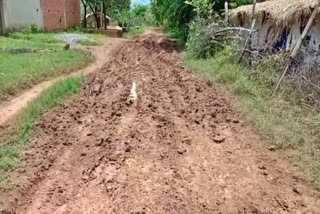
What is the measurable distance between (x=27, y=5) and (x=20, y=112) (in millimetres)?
18182

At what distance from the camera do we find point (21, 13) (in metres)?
23.8

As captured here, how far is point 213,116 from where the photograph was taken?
782 centimetres

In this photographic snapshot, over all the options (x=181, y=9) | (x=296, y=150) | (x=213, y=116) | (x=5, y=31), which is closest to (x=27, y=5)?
(x=5, y=31)

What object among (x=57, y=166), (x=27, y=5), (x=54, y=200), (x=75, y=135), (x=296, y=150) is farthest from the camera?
(x=27, y=5)

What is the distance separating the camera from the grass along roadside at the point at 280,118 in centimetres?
600

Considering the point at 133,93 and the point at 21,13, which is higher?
the point at 21,13

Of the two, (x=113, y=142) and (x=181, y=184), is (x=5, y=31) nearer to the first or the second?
(x=113, y=142)

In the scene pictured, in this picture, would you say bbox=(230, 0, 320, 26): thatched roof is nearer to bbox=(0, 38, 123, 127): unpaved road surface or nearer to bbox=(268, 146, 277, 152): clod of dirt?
bbox=(268, 146, 277, 152): clod of dirt

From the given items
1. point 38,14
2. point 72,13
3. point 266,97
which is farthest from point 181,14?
point 72,13

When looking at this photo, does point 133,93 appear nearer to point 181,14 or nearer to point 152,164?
point 152,164

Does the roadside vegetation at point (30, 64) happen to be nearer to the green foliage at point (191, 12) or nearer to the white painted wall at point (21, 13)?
the green foliage at point (191, 12)

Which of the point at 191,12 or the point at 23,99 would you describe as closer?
the point at 23,99

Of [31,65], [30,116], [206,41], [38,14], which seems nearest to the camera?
[30,116]

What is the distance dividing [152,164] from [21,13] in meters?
20.8
